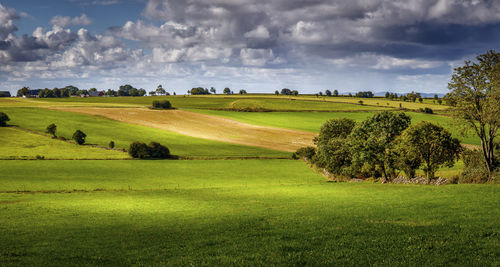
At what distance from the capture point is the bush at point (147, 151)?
7762 centimetres

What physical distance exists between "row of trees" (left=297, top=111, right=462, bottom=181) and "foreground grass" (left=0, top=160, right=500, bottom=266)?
15136mm

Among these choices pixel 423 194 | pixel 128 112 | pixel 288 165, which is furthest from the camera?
pixel 128 112

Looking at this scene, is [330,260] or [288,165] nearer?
[330,260]

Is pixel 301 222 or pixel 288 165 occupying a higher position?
pixel 301 222

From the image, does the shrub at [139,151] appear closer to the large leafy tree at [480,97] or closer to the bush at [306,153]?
Result: the bush at [306,153]

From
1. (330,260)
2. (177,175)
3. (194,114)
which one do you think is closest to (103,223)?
(330,260)

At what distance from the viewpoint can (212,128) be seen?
124 m

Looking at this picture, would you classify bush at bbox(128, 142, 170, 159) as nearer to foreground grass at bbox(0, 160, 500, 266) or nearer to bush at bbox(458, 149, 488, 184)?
foreground grass at bbox(0, 160, 500, 266)

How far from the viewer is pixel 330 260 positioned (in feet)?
44.9

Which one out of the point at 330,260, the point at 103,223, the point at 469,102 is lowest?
the point at 103,223

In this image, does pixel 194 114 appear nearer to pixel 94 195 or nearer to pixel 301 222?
pixel 94 195

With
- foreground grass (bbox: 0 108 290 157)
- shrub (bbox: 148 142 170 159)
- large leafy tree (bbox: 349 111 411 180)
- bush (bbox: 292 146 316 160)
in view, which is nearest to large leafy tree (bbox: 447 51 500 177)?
large leafy tree (bbox: 349 111 411 180)

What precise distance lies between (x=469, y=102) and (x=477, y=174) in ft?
33.8

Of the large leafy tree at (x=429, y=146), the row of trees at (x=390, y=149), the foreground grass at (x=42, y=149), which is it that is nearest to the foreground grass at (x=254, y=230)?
the large leafy tree at (x=429, y=146)
